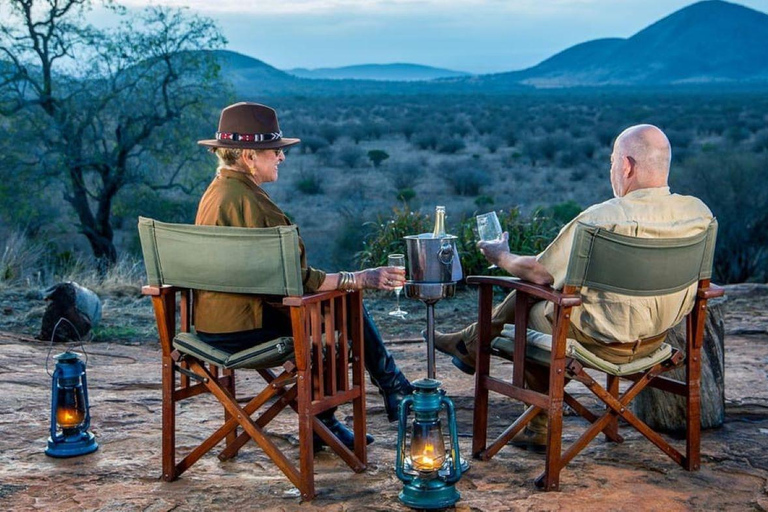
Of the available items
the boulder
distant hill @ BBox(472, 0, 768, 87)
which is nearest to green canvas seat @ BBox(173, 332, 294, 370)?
the boulder

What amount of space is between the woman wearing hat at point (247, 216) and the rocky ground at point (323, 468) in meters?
0.63

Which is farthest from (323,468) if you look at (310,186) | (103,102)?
(310,186)

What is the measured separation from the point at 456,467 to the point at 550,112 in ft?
160

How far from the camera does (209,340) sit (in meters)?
3.95

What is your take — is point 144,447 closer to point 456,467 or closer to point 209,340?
point 209,340

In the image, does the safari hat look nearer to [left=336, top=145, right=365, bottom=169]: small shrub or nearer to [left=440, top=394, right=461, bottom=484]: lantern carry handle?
[left=440, top=394, right=461, bottom=484]: lantern carry handle

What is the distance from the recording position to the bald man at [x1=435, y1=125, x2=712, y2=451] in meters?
3.90

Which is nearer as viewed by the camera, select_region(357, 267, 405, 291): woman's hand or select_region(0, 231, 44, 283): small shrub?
select_region(357, 267, 405, 291): woman's hand

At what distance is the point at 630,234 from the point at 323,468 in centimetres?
163

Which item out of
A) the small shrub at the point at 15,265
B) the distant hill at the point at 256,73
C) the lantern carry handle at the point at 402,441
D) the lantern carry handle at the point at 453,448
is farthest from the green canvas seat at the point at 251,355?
the distant hill at the point at 256,73

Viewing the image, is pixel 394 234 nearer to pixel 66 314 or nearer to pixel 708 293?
pixel 66 314

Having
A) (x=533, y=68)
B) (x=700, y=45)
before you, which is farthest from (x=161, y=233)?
(x=533, y=68)

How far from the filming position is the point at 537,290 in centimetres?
390

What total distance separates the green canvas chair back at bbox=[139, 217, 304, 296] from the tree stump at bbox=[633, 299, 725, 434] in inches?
79.7
